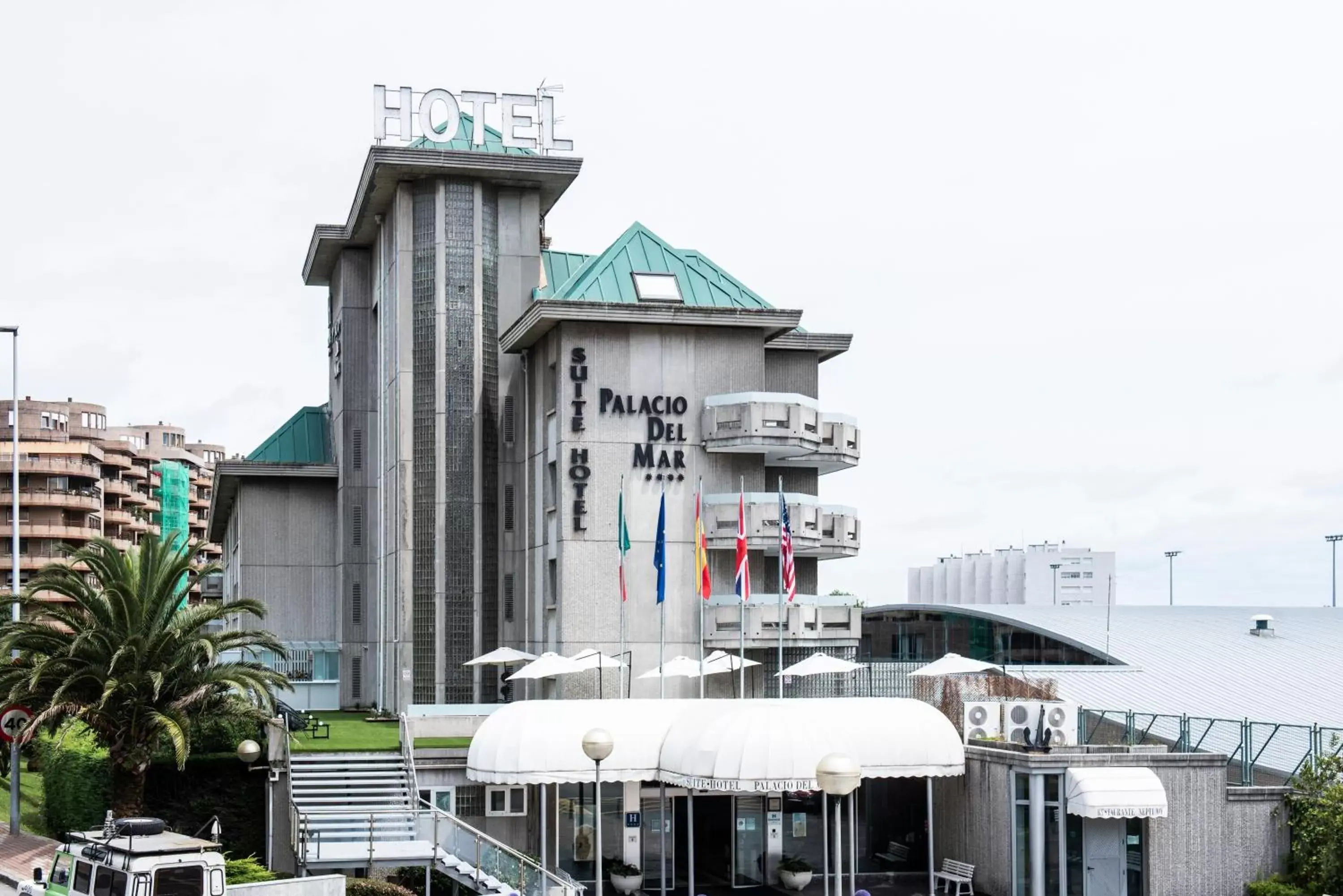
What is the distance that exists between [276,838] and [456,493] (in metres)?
18.5

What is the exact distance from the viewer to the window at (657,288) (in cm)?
5528

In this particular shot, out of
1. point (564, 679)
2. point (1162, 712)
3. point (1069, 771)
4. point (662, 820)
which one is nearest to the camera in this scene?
point (1069, 771)

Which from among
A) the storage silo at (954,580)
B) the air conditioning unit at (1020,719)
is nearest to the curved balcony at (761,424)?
the air conditioning unit at (1020,719)

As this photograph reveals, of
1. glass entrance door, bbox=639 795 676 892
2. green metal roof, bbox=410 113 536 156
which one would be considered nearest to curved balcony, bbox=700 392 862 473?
green metal roof, bbox=410 113 536 156

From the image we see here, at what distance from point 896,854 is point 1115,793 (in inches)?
319

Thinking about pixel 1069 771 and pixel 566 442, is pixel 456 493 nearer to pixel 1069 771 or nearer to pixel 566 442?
pixel 566 442

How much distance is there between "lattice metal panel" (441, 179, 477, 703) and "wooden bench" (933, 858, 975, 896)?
74.1 ft

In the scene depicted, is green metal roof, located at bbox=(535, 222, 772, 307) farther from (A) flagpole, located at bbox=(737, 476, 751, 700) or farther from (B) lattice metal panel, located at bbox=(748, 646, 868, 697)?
(B) lattice metal panel, located at bbox=(748, 646, 868, 697)

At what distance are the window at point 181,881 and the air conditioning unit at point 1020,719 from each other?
1997 cm

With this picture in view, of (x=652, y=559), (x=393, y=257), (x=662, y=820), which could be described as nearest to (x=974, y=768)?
(x=662, y=820)

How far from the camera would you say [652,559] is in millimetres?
53656

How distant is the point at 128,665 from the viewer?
41.4m

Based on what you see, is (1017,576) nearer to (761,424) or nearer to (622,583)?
(761,424)

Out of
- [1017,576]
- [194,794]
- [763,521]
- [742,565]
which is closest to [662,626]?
[742,565]
